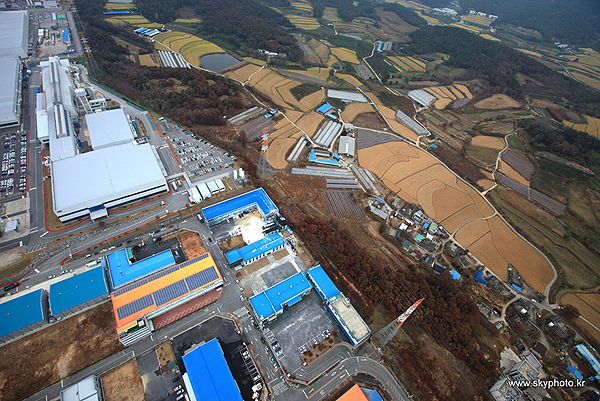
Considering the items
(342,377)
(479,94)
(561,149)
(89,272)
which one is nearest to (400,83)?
(479,94)

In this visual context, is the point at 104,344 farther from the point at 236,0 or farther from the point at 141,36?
the point at 236,0

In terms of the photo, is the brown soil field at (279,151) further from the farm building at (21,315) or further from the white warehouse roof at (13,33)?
the white warehouse roof at (13,33)

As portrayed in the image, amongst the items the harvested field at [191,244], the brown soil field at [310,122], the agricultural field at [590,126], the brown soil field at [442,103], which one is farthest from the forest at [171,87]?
the agricultural field at [590,126]

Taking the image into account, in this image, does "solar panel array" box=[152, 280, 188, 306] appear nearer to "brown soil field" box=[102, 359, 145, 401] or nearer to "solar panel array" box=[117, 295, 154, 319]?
"solar panel array" box=[117, 295, 154, 319]

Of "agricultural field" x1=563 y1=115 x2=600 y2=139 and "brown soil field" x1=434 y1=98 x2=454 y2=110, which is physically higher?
"agricultural field" x1=563 y1=115 x2=600 y2=139

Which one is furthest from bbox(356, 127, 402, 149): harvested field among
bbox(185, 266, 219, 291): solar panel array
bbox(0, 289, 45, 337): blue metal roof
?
bbox(0, 289, 45, 337): blue metal roof
